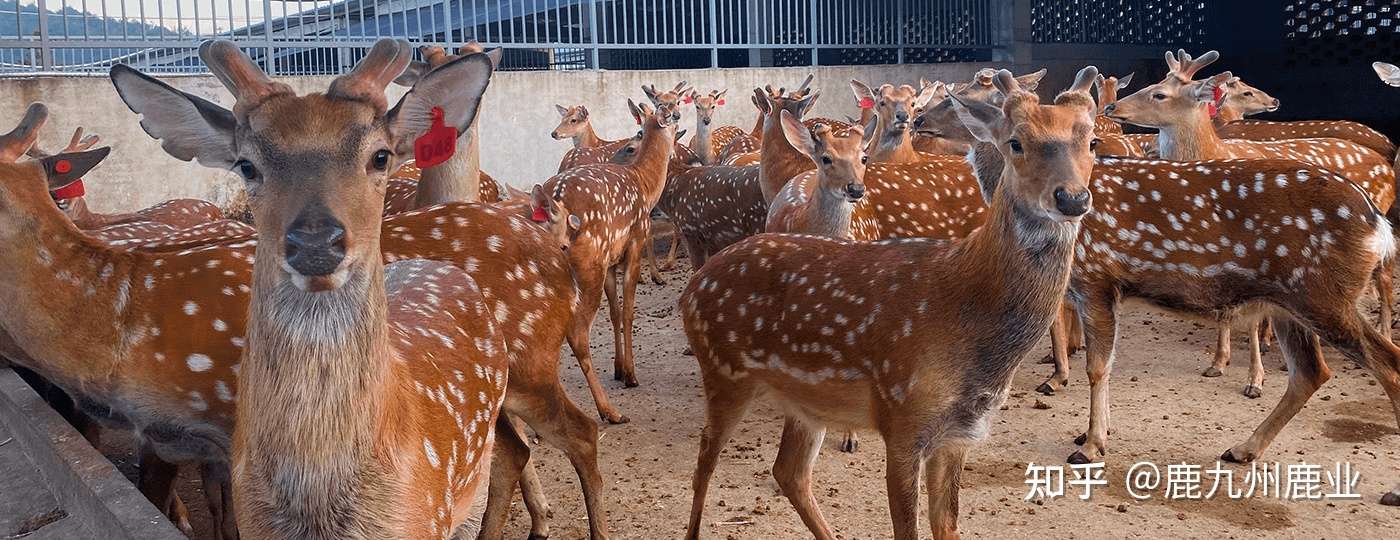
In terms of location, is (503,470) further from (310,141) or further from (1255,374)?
(1255,374)

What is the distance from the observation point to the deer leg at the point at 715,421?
4.30 metres

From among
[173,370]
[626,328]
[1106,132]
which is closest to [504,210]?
[173,370]

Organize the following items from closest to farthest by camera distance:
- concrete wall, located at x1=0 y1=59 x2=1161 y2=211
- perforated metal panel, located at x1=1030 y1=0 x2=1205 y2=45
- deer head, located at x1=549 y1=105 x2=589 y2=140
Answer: concrete wall, located at x1=0 y1=59 x2=1161 y2=211
deer head, located at x1=549 y1=105 x2=589 y2=140
perforated metal panel, located at x1=1030 y1=0 x2=1205 y2=45

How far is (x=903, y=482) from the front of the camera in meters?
3.74

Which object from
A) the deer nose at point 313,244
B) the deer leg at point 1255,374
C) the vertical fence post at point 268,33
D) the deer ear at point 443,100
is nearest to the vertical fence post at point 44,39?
the vertical fence post at point 268,33

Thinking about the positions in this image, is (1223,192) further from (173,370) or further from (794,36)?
(794,36)

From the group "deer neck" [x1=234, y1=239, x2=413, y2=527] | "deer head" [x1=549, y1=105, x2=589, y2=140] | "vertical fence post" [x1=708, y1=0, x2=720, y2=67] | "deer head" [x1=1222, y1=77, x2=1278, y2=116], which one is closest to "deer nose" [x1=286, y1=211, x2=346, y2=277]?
"deer neck" [x1=234, y1=239, x2=413, y2=527]

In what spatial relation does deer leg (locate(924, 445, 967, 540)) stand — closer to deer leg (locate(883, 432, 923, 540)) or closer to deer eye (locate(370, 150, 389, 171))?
deer leg (locate(883, 432, 923, 540))

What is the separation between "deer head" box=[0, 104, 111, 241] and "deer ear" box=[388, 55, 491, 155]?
1916mm

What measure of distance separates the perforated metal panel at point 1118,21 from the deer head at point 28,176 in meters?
15.0

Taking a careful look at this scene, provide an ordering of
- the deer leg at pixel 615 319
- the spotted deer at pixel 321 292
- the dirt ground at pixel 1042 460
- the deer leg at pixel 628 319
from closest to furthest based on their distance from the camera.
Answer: the spotted deer at pixel 321 292, the dirt ground at pixel 1042 460, the deer leg at pixel 628 319, the deer leg at pixel 615 319

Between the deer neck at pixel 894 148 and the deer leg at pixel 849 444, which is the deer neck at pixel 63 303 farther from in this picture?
the deer neck at pixel 894 148

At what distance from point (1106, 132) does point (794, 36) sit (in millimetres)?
5929

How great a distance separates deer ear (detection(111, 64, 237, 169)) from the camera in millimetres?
2496
